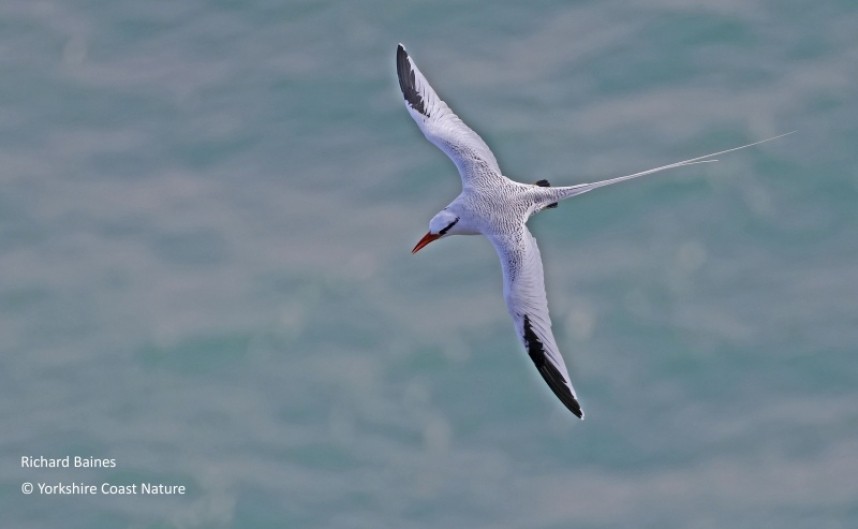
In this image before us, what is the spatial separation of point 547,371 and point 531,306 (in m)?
1.16

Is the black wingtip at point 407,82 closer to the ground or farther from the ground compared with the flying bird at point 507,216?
farther from the ground

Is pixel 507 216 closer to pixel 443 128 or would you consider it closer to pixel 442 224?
pixel 442 224

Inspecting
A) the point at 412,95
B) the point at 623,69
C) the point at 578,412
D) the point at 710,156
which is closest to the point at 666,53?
the point at 623,69

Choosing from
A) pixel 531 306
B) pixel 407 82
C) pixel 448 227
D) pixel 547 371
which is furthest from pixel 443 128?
pixel 547 371

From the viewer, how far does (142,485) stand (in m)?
27.8

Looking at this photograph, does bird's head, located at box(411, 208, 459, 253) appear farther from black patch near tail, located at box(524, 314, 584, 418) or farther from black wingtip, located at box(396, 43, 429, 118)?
black wingtip, located at box(396, 43, 429, 118)

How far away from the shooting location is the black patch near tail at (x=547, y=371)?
2256 cm

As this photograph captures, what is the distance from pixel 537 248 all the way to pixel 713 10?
38.2ft

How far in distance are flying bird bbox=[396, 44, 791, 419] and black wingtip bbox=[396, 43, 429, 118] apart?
0.02 metres

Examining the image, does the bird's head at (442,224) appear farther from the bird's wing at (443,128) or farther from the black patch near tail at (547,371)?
the black patch near tail at (547,371)

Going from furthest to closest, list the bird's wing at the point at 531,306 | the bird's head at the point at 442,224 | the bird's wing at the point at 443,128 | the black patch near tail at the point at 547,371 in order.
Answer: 1. the bird's wing at the point at 443,128
2. the bird's head at the point at 442,224
3. the bird's wing at the point at 531,306
4. the black patch near tail at the point at 547,371

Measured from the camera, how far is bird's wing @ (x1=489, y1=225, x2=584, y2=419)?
22891mm

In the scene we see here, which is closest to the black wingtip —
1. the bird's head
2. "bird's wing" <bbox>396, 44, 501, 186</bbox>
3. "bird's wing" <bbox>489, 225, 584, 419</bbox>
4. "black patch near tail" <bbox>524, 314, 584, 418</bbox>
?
"bird's wing" <bbox>396, 44, 501, 186</bbox>

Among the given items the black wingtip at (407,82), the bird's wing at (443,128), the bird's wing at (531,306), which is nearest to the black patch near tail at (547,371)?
the bird's wing at (531,306)
